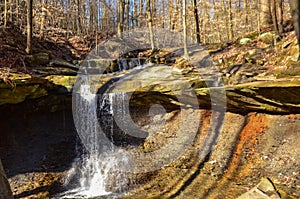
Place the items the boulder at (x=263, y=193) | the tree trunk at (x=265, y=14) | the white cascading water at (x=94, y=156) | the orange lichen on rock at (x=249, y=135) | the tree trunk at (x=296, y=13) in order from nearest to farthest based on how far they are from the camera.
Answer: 1. the tree trunk at (x=296, y=13)
2. the boulder at (x=263, y=193)
3. the orange lichen on rock at (x=249, y=135)
4. the white cascading water at (x=94, y=156)
5. the tree trunk at (x=265, y=14)

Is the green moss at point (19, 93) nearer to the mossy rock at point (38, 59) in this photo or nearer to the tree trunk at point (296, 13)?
the mossy rock at point (38, 59)

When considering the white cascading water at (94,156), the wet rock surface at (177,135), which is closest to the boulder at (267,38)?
the wet rock surface at (177,135)

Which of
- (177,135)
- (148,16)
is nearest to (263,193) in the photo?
(177,135)

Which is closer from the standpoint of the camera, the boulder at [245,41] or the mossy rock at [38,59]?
the mossy rock at [38,59]

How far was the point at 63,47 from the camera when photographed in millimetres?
17906

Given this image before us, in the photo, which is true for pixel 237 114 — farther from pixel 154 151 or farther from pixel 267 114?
pixel 154 151

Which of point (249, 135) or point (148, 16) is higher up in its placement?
point (148, 16)

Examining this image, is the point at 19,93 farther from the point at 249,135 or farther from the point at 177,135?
the point at 249,135

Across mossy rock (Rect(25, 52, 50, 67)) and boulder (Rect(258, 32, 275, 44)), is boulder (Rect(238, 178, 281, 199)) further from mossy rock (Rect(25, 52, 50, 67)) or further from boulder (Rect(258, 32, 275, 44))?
mossy rock (Rect(25, 52, 50, 67))

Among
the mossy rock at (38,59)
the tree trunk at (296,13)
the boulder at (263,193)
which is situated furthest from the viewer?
the mossy rock at (38,59)

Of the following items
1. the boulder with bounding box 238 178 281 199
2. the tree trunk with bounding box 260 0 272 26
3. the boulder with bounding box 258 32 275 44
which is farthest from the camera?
the tree trunk with bounding box 260 0 272 26

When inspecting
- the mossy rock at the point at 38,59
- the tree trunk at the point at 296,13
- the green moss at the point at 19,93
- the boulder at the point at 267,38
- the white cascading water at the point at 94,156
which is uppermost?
the boulder at the point at 267,38

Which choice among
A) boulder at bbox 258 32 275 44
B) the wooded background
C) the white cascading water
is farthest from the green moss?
boulder at bbox 258 32 275 44

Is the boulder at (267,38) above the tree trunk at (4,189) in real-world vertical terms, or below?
above
